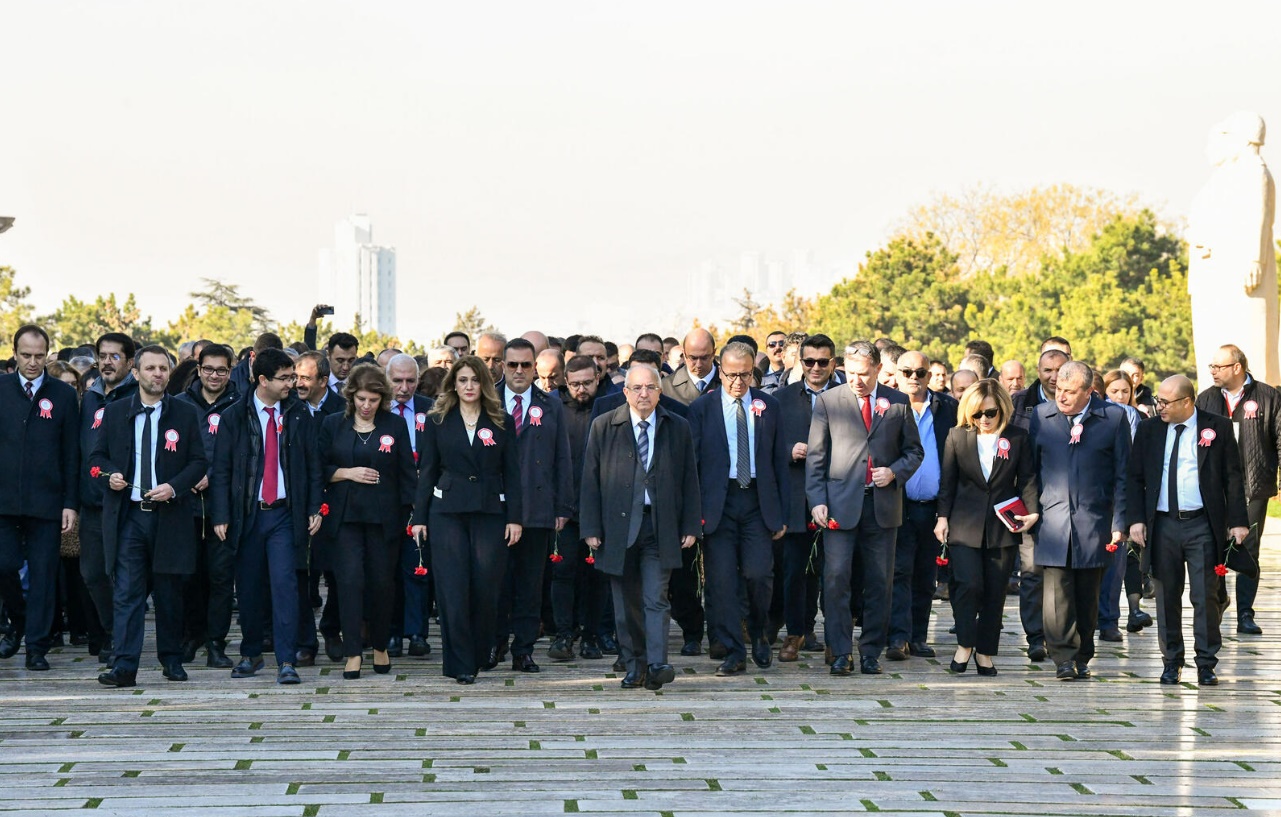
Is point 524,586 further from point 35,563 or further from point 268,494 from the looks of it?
point 35,563

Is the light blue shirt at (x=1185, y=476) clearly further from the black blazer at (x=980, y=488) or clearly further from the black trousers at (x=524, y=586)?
the black trousers at (x=524, y=586)

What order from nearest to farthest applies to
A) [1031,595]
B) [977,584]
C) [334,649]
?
[977,584], [334,649], [1031,595]

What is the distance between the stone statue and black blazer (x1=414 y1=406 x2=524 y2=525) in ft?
33.7

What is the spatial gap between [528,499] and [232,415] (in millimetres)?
1797

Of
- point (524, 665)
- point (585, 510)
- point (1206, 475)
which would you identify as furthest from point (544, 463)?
point (1206, 475)

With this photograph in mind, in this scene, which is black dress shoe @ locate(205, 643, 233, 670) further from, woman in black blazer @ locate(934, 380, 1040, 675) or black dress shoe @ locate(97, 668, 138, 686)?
woman in black blazer @ locate(934, 380, 1040, 675)

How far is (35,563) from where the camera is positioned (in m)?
10.1

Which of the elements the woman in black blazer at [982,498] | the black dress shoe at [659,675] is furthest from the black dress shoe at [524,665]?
the woman in black blazer at [982,498]

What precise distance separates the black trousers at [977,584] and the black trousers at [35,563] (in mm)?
5370

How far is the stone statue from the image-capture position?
1772cm

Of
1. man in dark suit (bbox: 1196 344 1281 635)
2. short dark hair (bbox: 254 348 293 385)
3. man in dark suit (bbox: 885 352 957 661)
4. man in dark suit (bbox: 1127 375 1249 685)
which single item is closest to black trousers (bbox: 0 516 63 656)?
A: short dark hair (bbox: 254 348 293 385)

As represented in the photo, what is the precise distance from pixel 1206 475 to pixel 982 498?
1278 mm

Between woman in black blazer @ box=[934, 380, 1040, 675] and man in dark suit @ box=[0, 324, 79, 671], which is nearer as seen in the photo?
man in dark suit @ box=[0, 324, 79, 671]

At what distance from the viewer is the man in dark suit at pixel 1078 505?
9.95 metres
